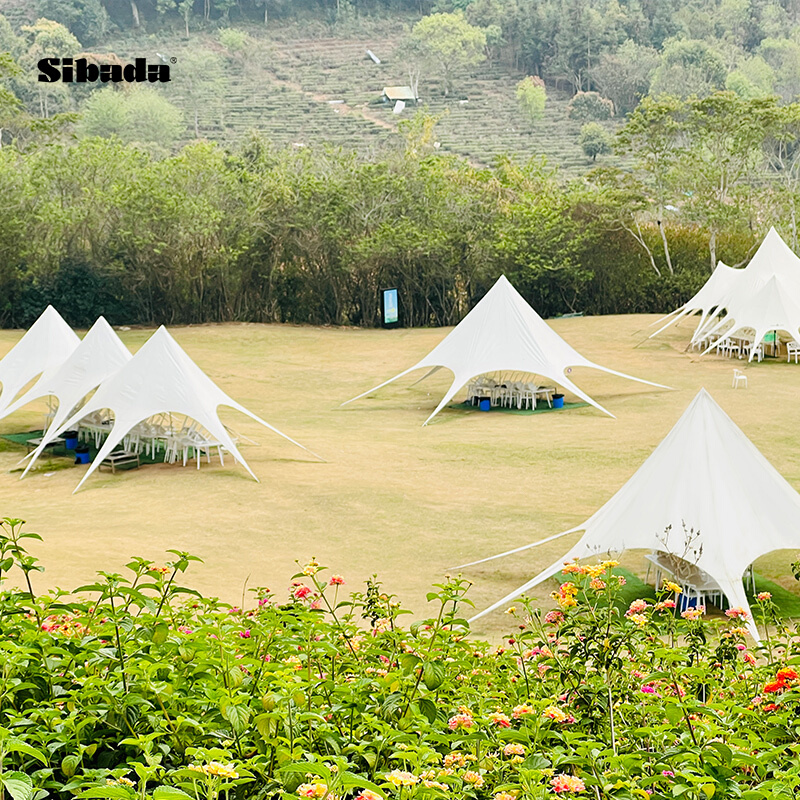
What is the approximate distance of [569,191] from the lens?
2959 cm

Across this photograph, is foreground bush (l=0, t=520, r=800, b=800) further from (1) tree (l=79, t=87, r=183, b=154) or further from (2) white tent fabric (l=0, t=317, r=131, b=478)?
(1) tree (l=79, t=87, r=183, b=154)

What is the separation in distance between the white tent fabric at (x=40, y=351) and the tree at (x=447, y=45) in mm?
62358

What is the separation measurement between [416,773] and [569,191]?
28.1 metres

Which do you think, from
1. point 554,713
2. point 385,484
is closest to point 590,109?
point 385,484

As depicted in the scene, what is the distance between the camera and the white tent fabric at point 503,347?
16328 millimetres

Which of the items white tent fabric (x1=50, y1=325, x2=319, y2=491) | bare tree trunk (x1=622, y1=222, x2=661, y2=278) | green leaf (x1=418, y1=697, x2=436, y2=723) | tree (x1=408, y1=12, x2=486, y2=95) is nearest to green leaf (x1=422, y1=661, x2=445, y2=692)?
green leaf (x1=418, y1=697, x2=436, y2=723)

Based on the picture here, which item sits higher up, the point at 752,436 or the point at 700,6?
the point at 700,6

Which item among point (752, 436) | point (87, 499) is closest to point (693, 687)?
point (87, 499)

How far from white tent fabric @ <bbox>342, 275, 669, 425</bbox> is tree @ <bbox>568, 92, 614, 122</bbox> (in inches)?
2079

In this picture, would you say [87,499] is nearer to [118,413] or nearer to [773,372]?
[118,413]

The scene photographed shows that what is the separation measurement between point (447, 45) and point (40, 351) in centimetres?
6584

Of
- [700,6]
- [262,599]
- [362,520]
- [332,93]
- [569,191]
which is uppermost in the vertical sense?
[700,6]

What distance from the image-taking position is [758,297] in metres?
20.7

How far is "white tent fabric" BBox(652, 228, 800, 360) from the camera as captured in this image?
20422 millimetres
